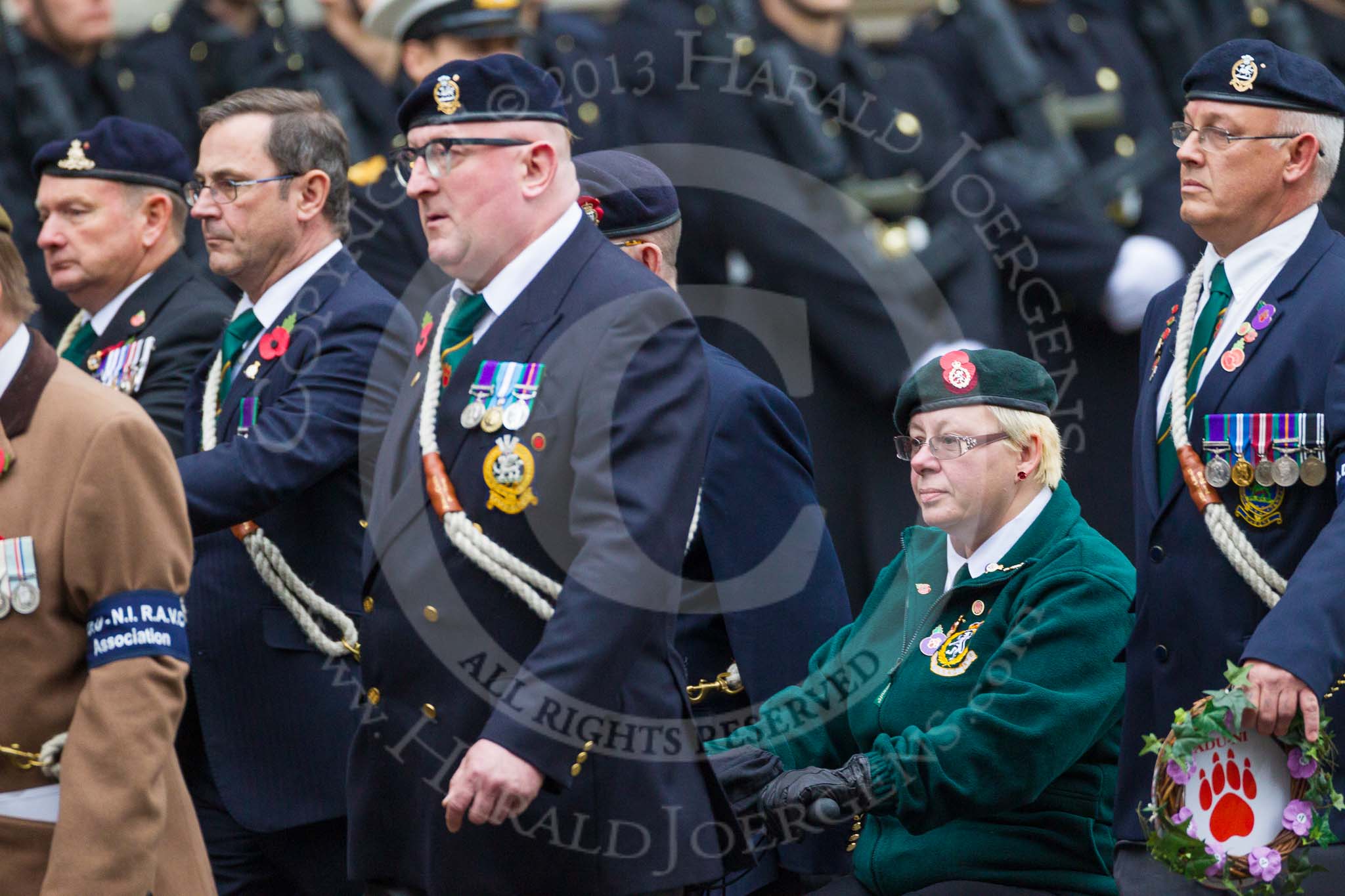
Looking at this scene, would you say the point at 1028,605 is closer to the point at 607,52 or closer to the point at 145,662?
the point at 145,662

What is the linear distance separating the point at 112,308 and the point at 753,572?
1.85 m

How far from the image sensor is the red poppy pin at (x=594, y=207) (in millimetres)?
4680

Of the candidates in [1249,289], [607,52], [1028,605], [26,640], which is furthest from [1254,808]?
[607,52]

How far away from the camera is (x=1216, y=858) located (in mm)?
3559

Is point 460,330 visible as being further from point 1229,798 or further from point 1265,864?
point 1265,864

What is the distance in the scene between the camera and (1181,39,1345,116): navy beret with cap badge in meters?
3.92

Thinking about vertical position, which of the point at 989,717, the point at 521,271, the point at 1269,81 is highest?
the point at 1269,81

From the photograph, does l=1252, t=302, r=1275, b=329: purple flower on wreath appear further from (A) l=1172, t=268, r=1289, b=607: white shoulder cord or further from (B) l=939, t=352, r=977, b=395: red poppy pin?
(B) l=939, t=352, r=977, b=395: red poppy pin

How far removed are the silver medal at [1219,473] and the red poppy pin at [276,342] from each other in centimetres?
203

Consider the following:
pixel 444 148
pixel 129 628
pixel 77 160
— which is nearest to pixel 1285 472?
pixel 444 148

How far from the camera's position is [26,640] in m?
3.11

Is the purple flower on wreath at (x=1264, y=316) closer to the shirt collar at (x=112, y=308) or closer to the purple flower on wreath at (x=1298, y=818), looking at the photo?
the purple flower on wreath at (x=1298, y=818)

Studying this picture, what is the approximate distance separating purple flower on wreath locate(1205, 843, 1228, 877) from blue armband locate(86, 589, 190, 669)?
5.86 feet

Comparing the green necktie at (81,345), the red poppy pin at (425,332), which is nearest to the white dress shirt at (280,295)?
the green necktie at (81,345)
